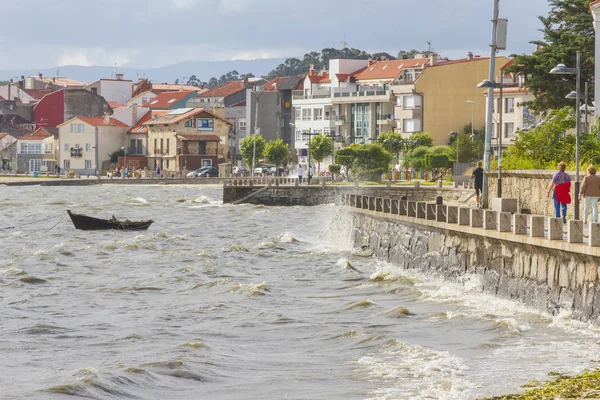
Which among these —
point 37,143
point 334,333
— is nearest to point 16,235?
point 334,333

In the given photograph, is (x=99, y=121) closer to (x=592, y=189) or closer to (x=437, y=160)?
(x=437, y=160)

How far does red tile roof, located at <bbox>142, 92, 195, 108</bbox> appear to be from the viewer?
506 ft

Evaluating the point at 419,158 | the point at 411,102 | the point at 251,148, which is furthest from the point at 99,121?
the point at 419,158

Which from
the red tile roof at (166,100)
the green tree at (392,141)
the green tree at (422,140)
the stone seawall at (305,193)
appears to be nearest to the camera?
the stone seawall at (305,193)

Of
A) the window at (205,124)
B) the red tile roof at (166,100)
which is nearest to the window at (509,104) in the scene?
the window at (205,124)

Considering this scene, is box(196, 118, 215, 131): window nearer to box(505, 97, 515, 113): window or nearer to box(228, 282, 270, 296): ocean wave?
box(505, 97, 515, 113): window

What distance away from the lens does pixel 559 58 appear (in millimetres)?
51156

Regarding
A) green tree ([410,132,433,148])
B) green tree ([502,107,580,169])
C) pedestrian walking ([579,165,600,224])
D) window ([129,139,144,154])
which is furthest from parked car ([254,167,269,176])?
pedestrian walking ([579,165,600,224])

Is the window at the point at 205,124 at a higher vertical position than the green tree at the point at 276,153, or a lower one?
higher

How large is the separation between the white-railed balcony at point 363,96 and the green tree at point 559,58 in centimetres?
6480

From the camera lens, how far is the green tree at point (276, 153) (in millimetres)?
122125

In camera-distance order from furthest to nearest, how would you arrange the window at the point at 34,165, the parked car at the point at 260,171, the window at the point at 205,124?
the window at the point at 34,165 < the window at the point at 205,124 < the parked car at the point at 260,171

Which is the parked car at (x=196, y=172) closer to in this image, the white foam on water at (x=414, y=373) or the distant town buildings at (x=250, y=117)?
the distant town buildings at (x=250, y=117)

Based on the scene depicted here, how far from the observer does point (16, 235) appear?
53.4 m
